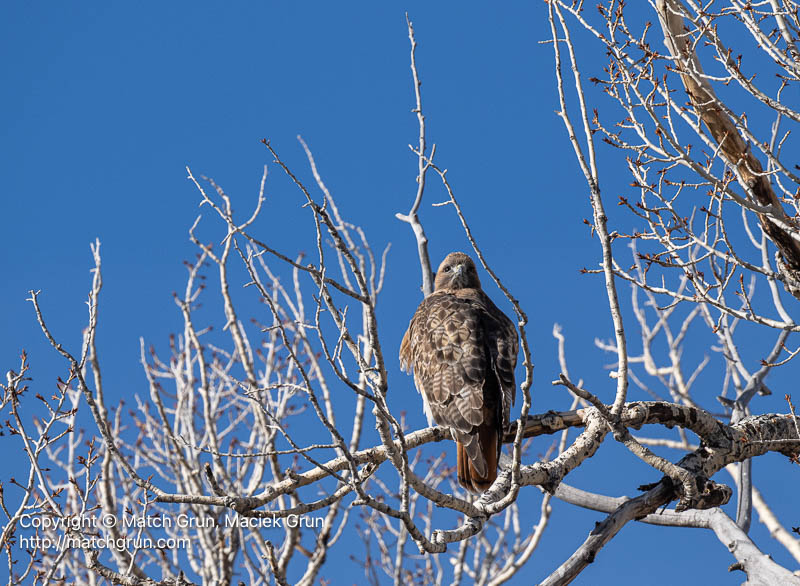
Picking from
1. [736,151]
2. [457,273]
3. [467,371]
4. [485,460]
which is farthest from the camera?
[457,273]

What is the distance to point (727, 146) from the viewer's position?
5.55 metres

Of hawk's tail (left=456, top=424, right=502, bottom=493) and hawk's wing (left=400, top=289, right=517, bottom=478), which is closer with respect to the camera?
hawk's tail (left=456, top=424, right=502, bottom=493)

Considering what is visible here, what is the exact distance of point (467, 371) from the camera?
5.78 meters

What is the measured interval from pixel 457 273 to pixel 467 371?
6.36ft

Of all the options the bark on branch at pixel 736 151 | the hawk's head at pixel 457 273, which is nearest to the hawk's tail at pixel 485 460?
the bark on branch at pixel 736 151

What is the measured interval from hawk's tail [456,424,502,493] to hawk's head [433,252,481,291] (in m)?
2.25

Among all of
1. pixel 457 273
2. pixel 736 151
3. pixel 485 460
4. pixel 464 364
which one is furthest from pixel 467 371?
pixel 736 151

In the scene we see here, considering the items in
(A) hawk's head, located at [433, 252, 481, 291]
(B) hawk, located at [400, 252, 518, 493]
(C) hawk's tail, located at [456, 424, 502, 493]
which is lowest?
(C) hawk's tail, located at [456, 424, 502, 493]

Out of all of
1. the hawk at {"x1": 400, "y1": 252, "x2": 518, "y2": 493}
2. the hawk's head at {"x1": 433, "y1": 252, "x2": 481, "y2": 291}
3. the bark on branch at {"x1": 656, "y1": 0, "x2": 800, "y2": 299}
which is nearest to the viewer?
the bark on branch at {"x1": 656, "y1": 0, "x2": 800, "y2": 299}

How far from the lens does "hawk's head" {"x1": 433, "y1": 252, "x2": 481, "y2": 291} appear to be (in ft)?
24.8

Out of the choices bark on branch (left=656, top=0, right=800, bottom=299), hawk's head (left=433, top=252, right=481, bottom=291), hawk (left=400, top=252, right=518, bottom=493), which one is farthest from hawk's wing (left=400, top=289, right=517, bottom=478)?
bark on branch (left=656, top=0, right=800, bottom=299)

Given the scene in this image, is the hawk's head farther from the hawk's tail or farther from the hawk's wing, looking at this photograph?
the hawk's tail

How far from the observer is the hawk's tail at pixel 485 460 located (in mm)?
5207

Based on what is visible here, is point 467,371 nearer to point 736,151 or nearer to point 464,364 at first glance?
point 464,364
